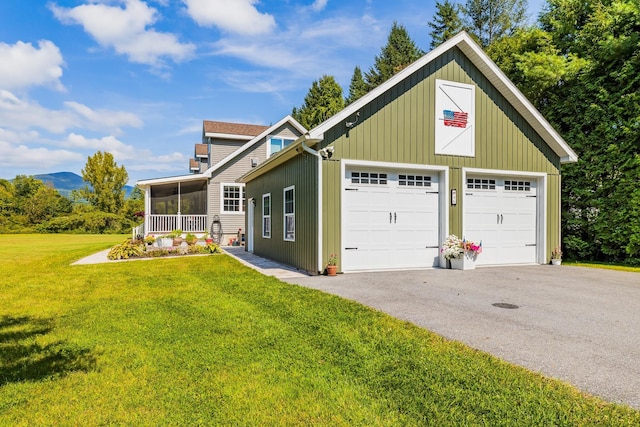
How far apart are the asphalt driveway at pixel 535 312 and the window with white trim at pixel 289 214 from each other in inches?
80.1

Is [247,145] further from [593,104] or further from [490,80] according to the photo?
[593,104]

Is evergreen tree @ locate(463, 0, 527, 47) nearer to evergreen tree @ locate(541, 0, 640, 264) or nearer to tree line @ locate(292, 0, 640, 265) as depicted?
tree line @ locate(292, 0, 640, 265)

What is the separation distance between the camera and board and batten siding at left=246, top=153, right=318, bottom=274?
8.11 metres

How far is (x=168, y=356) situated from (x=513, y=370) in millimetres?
2946

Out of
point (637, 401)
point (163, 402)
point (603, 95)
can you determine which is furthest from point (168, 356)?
point (603, 95)

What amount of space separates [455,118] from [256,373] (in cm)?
820

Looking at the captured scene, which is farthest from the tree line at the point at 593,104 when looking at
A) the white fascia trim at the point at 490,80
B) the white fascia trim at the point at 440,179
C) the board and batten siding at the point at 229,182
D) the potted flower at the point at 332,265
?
the board and batten siding at the point at 229,182

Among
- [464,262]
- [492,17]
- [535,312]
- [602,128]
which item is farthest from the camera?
[492,17]

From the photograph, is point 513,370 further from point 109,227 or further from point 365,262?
point 109,227

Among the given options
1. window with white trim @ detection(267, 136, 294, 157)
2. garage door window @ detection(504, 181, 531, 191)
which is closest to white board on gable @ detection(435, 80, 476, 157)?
garage door window @ detection(504, 181, 531, 191)

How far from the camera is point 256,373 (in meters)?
2.90

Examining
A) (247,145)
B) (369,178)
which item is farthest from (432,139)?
(247,145)

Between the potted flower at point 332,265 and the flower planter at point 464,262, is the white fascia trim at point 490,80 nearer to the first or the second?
the potted flower at point 332,265

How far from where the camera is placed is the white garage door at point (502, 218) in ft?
30.9
